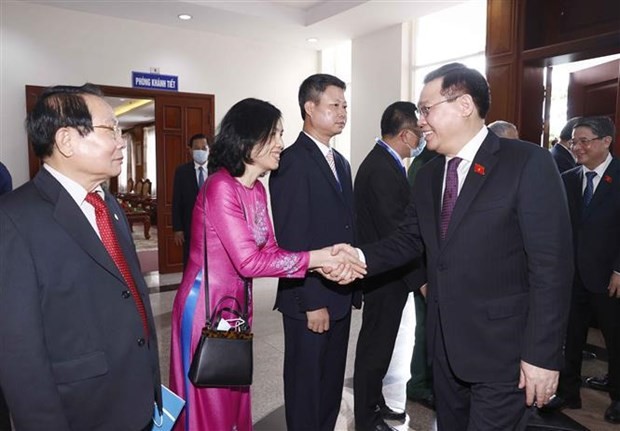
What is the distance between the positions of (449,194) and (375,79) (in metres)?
5.72

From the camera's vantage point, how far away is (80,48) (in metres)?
6.05

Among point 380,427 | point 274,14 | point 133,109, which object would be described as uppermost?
point 274,14

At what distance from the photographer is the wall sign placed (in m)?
6.42

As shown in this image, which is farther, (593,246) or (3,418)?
(593,246)

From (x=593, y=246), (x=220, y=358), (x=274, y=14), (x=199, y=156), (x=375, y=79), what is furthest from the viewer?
(x=375, y=79)

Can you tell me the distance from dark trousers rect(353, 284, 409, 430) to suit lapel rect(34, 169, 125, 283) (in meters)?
1.59

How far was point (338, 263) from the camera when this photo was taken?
1.95 metres

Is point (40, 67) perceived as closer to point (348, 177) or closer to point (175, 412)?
point (348, 177)

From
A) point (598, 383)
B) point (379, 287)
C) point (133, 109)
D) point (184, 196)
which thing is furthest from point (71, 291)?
point (133, 109)

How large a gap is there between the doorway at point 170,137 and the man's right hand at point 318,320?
16.8 feet

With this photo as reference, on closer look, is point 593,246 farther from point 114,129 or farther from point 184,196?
point 184,196

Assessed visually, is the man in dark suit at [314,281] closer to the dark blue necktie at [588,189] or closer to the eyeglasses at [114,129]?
the eyeglasses at [114,129]

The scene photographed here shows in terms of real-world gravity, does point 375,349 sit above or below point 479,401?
below

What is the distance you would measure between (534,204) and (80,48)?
6.25 metres
